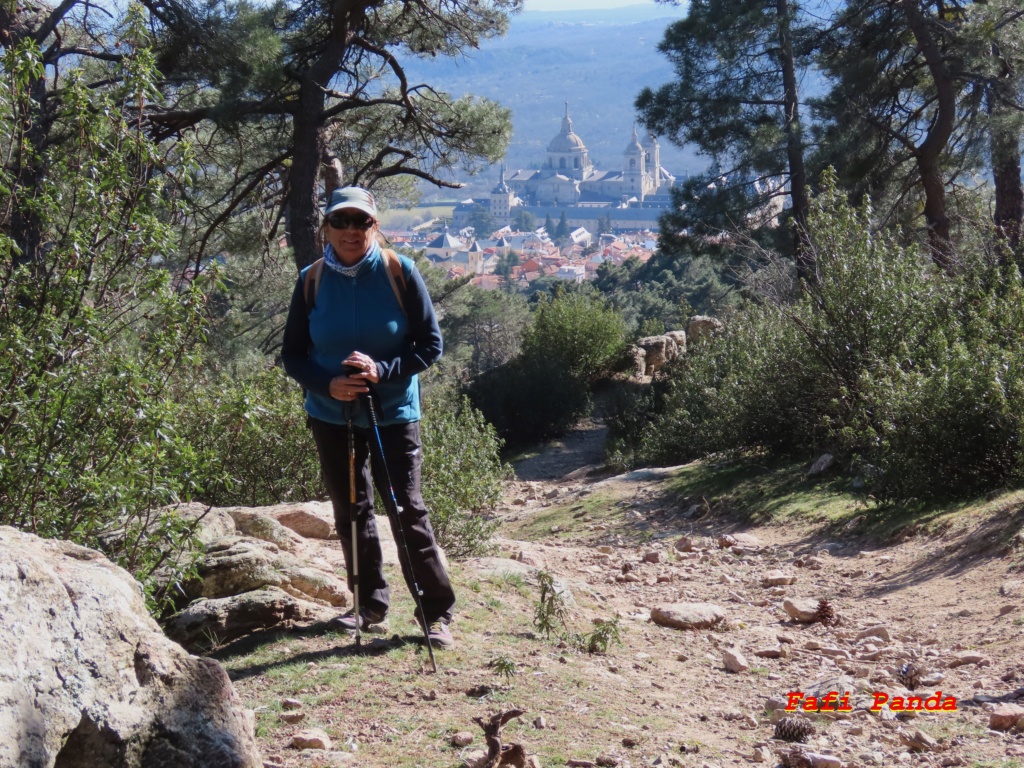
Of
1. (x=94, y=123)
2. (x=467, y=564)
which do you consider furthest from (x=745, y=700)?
(x=94, y=123)

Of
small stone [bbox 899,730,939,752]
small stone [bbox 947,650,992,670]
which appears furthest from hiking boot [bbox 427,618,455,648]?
small stone [bbox 947,650,992,670]

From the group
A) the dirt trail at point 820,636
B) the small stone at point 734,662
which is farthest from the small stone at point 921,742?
the small stone at point 734,662

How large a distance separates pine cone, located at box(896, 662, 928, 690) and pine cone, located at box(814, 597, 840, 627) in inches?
43.8

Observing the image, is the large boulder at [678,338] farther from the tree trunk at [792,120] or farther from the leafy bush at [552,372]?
the tree trunk at [792,120]

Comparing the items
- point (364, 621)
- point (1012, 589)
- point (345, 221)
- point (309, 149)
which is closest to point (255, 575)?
point (364, 621)

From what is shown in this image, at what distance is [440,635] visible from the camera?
4.23 m

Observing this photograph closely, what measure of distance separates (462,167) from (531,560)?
7323 mm

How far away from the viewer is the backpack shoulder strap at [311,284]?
160 inches

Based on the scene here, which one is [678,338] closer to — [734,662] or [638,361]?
[638,361]

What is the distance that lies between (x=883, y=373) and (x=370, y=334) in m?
5.52

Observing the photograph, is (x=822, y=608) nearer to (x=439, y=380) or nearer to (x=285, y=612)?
(x=285, y=612)

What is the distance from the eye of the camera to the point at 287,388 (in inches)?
Answer: 369

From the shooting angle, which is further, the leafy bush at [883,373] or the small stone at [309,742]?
the leafy bush at [883,373]

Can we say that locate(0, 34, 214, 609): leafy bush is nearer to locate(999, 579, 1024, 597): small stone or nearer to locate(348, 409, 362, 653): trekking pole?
locate(348, 409, 362, 653): trekking pole
